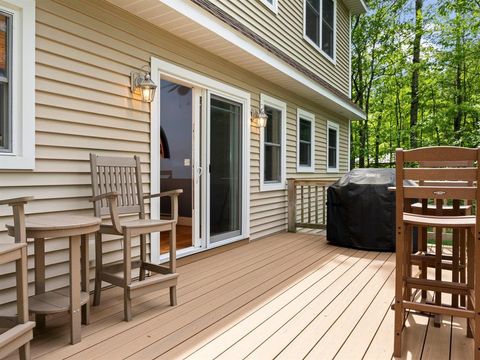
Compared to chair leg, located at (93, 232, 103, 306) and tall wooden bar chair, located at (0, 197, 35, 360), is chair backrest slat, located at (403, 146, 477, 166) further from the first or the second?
chair leg, located at (93, 232, 103, 306)

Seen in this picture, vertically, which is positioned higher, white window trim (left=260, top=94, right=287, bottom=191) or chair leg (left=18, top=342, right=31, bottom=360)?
white window trim (left=260, top=94, right=287, bottom=191)

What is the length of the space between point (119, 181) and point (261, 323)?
5.51 feet

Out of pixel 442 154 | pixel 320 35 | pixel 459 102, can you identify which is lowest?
pixel 442 154

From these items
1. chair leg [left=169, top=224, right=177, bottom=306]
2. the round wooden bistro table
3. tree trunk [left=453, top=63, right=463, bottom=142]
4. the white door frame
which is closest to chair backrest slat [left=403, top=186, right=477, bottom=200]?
chair leg [left=169, top=224, right=177, bottom=306]

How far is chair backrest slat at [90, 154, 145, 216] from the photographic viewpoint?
9.41 feet

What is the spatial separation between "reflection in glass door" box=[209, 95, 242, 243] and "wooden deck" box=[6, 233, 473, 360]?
980mm

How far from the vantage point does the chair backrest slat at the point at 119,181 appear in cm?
287

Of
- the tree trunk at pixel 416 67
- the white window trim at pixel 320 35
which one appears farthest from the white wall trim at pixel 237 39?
the tree trunk at pixel 416 67

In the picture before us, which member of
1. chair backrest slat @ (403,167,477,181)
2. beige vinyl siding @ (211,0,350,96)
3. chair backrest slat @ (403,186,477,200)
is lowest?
chair backrest slat @ (403,186,477,200)

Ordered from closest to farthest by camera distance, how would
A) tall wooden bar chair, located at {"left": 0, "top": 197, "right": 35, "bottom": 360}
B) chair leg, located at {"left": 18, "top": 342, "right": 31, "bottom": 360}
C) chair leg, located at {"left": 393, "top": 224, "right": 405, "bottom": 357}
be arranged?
tall wooden bar chair, located at {"left": 0, "top": 197, "right": 35, "bottom": 360}, chair leg, located at {"left": 18, "top": 342, "right": 31, "bottom": 360}, chair leg, located at {"left": 393, "top": 224, "right": 405, "bottom": 357}

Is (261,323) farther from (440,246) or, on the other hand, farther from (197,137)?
(197,137)

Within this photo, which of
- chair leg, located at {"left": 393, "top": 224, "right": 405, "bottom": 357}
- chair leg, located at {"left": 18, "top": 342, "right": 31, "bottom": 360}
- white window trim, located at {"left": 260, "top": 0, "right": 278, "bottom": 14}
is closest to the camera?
chair leg, located at {"left": 18, "top": 342, "right": 31, "bottom": 360}

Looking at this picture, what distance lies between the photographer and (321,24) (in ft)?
25.5

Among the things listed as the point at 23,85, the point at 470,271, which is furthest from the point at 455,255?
the point at 23,85
